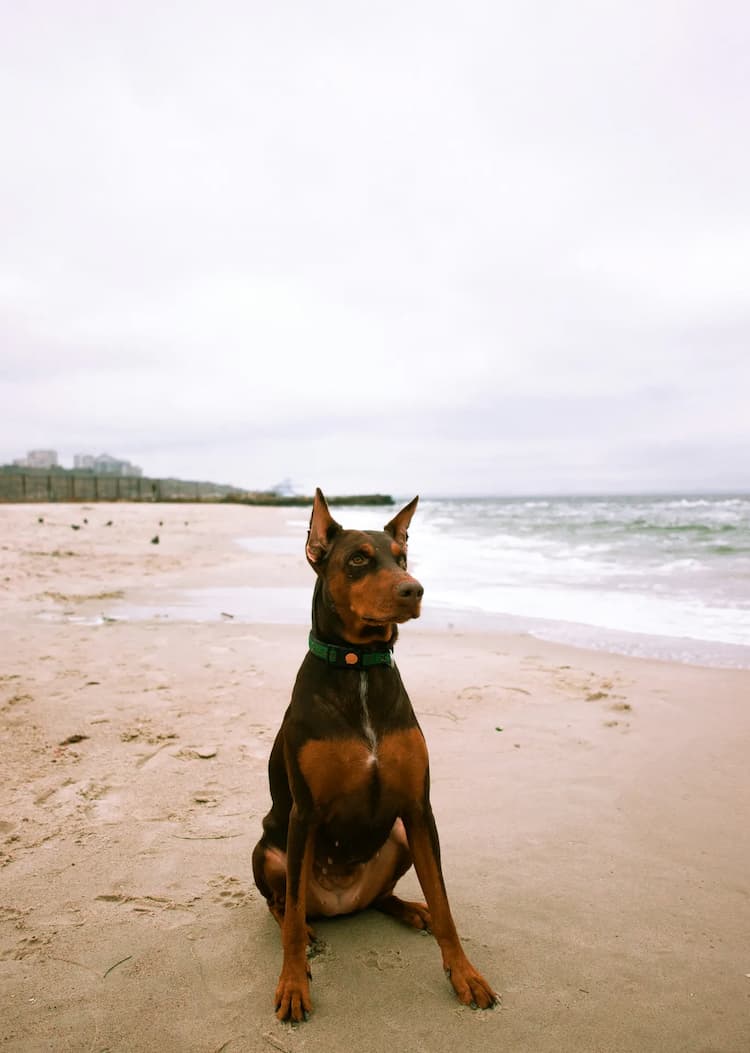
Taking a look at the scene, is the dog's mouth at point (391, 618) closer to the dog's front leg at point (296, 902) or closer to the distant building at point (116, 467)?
the dog's front leg at point (296, 902)

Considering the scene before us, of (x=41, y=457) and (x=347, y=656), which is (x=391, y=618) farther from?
(x=41, y=457)

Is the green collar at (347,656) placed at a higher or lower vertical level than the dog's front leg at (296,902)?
higher

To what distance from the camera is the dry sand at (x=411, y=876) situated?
2117 mm

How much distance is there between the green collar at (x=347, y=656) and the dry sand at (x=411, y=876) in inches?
43.3

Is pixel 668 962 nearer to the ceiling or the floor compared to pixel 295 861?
nearer to the floor

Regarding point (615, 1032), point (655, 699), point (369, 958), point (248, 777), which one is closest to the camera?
point (615, 1032)

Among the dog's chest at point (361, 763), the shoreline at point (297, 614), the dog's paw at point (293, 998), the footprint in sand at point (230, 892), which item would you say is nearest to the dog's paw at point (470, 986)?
the dog's paw at point (293, 998)

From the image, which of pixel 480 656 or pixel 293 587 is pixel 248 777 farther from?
pixel 293 587

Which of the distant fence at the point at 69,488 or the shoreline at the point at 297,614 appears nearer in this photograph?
the shoreline at the point at 297,614

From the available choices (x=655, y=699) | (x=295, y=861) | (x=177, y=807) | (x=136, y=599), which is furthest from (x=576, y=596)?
(x=295, y=861)

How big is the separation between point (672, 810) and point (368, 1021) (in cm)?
210

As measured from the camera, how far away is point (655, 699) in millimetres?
5309

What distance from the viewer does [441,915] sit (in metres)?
2.32

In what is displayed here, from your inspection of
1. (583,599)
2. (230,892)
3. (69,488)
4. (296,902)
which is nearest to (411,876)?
(230,892)
